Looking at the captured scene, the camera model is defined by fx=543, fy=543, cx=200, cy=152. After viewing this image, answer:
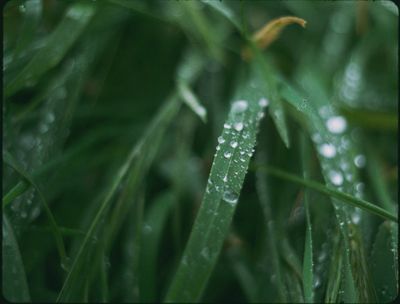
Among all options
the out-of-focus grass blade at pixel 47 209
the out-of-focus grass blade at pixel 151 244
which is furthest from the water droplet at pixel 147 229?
the out-of-focus grass blade at pixel 47 209

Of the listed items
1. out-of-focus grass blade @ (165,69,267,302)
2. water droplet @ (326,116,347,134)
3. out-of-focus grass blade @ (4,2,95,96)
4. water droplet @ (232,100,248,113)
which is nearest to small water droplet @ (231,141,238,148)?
out-of-focus grass blade @ (165,69,267,302)

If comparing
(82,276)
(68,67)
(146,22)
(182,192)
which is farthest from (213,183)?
(146,22)

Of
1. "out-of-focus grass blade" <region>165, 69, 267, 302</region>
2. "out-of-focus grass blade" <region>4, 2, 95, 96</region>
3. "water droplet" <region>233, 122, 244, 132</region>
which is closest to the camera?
"out-of-focus grass blade" <region>165, 69, 267, 302</region>

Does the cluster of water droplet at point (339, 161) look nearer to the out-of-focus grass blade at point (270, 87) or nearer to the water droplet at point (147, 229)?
the out-of-focus grass blade at point (270, 87)

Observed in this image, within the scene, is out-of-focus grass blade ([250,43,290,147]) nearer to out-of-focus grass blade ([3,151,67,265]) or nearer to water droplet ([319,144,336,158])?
water droplet ([319,144,336,158])

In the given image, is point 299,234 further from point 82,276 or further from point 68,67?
point 68,67

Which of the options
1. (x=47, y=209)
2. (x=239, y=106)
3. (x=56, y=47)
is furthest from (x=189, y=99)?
(x=47, y=209)
